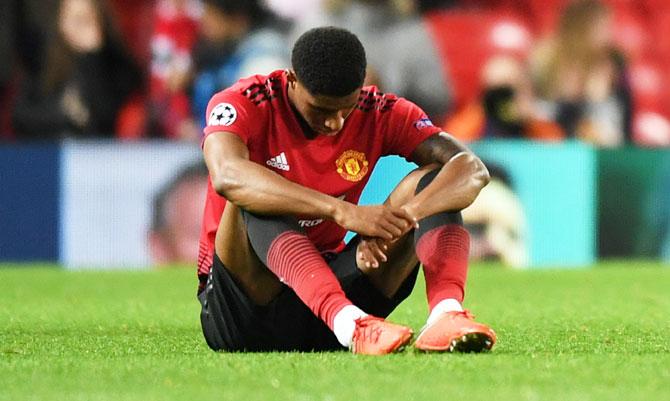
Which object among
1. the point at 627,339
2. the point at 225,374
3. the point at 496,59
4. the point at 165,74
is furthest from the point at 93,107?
the point at 225,374

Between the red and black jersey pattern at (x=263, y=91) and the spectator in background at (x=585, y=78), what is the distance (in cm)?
964

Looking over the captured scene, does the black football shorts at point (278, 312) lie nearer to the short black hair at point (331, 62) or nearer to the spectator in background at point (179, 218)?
the short black hair at point (331, 62)

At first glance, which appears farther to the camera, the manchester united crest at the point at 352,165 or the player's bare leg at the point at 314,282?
the manchester united crest at the point at 352,165

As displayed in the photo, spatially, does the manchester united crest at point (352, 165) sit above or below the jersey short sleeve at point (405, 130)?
below

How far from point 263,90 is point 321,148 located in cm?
26

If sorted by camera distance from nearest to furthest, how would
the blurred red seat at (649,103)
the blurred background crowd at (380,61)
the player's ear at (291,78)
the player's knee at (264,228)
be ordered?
the player's knee at (264,228) → the player's ear at (291,78) → the blurred background crowd at (380,61) → the blurred red seat at (649,103)

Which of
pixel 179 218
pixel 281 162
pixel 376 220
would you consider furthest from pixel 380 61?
pixel 376 220

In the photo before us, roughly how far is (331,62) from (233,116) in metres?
0.42

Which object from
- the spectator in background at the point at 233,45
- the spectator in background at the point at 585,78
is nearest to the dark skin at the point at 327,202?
the spectator in background at the point at 233,45

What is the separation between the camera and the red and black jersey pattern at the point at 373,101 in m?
4.70

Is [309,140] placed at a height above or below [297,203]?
above

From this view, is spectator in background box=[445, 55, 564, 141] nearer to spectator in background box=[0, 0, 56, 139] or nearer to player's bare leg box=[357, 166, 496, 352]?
spectator in background box=[0, 0, 56, 139]

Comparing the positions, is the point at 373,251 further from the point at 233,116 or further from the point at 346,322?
the point at 233,116

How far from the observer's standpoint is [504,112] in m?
13.9
